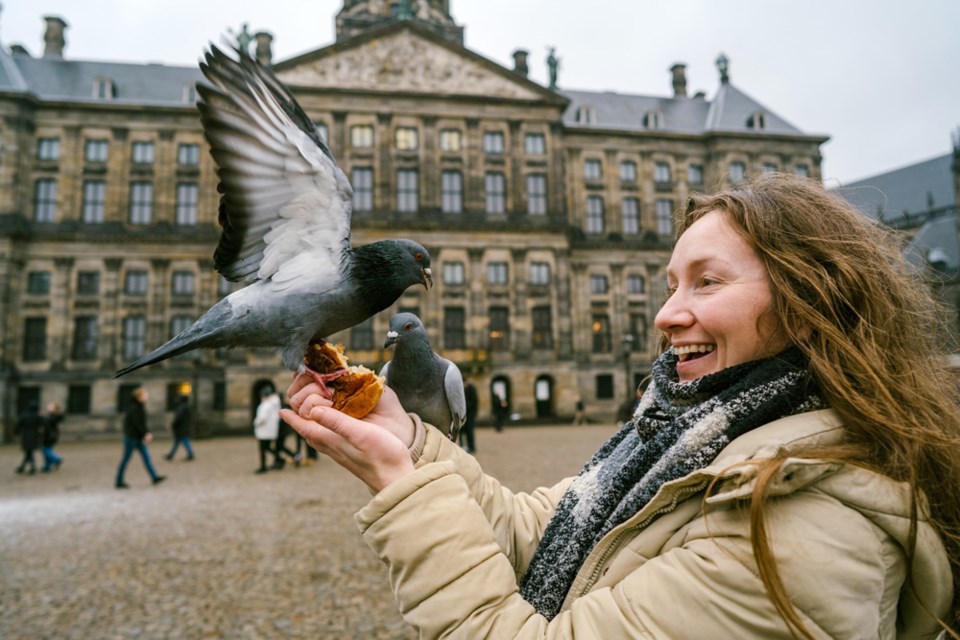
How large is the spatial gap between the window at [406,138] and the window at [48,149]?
68.3 feet

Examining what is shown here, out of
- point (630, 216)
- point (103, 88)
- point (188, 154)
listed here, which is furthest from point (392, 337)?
point (103, 88)

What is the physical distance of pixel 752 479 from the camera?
122cm

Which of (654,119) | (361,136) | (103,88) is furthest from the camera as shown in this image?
(654,119)

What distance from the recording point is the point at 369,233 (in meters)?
32.7

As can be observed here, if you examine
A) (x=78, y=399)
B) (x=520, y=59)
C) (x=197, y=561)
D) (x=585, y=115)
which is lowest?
(x=197, y=561)

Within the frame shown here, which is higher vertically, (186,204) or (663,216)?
(663,216)

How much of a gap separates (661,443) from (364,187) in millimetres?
34484

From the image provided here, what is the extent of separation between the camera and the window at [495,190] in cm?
3581

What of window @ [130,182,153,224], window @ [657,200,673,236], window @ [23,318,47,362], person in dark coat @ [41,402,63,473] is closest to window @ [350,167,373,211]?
window @ [130,182,153,224]

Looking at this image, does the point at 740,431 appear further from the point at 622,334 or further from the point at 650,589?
the point at 622,334

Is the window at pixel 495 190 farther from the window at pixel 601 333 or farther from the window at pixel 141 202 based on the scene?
the window at pixel 141 202

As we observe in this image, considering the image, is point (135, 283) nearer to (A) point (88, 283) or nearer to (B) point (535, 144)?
(A) point (88, 283)

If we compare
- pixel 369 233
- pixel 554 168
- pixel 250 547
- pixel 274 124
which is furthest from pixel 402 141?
pixel 274 124

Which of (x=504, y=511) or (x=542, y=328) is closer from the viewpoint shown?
(x=504, y=511)
